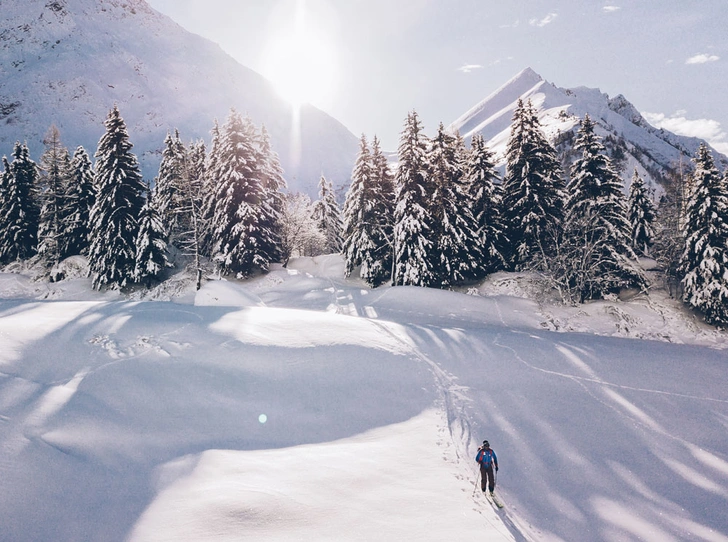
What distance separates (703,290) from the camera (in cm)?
2481

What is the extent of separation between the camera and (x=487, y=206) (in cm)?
3244

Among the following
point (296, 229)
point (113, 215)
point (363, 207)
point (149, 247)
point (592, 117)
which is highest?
point (592, 117)

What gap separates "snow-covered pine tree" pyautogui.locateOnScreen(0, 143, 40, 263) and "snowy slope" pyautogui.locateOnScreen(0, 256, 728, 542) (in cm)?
3017

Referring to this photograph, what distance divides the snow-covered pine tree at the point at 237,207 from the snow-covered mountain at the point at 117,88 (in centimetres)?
9282

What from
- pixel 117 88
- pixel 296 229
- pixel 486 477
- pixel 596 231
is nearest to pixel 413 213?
pixel 596 231

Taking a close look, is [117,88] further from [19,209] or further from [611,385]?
[611,385]

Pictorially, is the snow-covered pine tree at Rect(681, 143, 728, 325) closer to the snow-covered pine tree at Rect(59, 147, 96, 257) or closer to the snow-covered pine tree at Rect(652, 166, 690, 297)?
the snow-covered pine tree at Rect(652, 166, 690, 297)

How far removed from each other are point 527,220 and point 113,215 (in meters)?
35.0

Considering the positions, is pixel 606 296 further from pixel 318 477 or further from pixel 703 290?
pixel 318 477

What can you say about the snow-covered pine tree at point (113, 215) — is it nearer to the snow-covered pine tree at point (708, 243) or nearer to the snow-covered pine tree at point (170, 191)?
the snow-covered pine tree at point (170, 191)

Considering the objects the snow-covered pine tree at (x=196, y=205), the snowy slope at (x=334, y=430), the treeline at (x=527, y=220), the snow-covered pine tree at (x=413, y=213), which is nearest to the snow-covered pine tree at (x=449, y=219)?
the treeline at (x=527, y=220)

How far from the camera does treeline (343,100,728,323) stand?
2562cm

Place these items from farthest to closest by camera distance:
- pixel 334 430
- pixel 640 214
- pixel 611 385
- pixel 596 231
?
pixel 640 214 < pixel 596 231 < pixel 611 385 < pixel 334 430

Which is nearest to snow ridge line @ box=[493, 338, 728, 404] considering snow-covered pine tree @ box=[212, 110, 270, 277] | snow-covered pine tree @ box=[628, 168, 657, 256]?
snow-covered pine tree @ box=[212, 110, 270, 277]
